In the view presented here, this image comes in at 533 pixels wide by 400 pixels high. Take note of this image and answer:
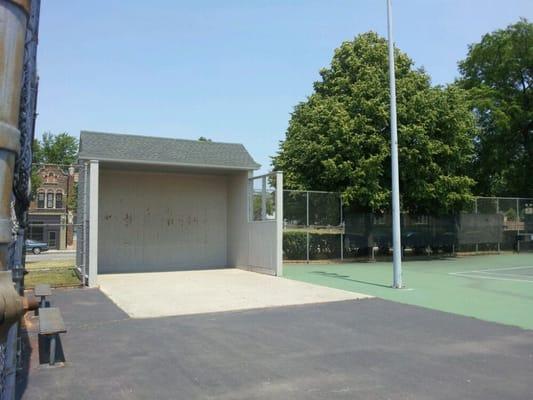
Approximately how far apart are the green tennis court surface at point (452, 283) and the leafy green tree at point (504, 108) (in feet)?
48.5

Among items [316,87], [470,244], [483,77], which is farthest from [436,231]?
[483,77]

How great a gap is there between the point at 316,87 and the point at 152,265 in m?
14.8

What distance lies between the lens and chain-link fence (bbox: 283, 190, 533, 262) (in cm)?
2336

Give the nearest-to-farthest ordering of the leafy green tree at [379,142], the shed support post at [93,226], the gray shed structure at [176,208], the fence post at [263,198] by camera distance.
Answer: the shed support post at [93,226], the gray shed structure at [176,208], the fence post at [263,198], the leafy green tree at [379,142]

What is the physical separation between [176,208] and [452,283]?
11.5m

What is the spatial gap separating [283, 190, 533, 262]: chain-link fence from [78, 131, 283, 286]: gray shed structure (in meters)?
2.64

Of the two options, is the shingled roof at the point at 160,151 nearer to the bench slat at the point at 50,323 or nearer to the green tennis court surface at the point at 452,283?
Answer: the green tennis court surface at the point at 452,283

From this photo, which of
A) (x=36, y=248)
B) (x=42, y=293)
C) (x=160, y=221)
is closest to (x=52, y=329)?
(x=42, y=293)

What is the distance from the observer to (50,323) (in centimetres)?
693

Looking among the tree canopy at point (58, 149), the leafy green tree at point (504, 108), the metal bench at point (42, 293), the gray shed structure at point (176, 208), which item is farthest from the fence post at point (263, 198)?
the tree canopy at point (58, 149)

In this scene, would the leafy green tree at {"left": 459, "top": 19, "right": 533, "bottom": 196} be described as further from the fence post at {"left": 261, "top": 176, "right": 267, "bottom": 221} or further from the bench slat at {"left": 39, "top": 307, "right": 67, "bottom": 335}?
the bench slat at {"left": 39, "top": 307, "right": 67, "bottom": 335}

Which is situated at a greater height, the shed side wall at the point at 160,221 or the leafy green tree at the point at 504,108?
the leafy green tree at the point at 504,108

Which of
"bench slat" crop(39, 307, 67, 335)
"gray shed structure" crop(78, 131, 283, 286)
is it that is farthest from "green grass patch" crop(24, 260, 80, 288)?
"bench slat" crop(39, 307, 67, 335)

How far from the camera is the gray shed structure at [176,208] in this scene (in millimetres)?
19188
